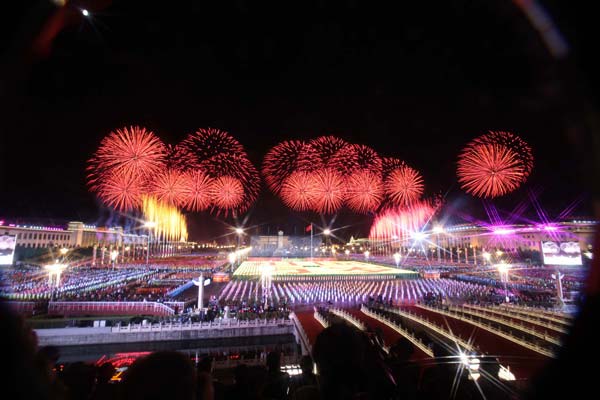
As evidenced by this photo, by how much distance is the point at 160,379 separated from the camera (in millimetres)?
1446

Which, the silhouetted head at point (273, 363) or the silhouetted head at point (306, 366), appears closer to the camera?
the silhouetted head at point (273, 363)

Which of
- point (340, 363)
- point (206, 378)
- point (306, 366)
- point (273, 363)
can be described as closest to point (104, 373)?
point (273, 363)

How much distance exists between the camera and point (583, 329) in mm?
1691

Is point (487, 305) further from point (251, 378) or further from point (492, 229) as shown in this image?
point (492, 229)

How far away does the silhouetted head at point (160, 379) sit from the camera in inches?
55.2

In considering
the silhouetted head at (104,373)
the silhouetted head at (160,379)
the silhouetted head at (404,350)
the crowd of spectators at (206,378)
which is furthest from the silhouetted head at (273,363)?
the silhouetted head at (160,379)

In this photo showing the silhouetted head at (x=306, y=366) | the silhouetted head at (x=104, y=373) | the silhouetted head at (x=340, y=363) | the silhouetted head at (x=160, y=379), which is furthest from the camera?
the silhouetted head at (x=306, y=366)

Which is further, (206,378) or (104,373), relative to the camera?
(104,373)

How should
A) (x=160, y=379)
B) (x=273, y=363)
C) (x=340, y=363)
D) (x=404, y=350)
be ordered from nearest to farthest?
(x=160, y=379)
(x=340, y=363)
(x=404, y=350)
(x=273, y=363)

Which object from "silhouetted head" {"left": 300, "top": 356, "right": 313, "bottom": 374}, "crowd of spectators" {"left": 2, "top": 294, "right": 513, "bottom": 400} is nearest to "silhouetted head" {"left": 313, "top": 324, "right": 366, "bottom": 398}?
"crowd of spectators" {"left": 2, "top": 294, "right": 513, "bottom": 400}

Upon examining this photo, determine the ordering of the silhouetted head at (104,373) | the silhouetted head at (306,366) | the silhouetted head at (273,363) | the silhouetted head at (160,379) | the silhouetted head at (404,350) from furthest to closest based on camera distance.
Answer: the silhouetted head at (306,366), the silhouetted head at (273,363), the silhouetted head at (404,350), the silhouetted head at (104,373), the silhouetted head at (160,379)

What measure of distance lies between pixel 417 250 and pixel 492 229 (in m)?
28.5

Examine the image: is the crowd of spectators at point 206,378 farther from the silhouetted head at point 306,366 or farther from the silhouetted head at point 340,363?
the silhouetted head at point 306,366

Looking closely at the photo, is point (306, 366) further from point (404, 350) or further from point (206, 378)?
point (206, 378)
